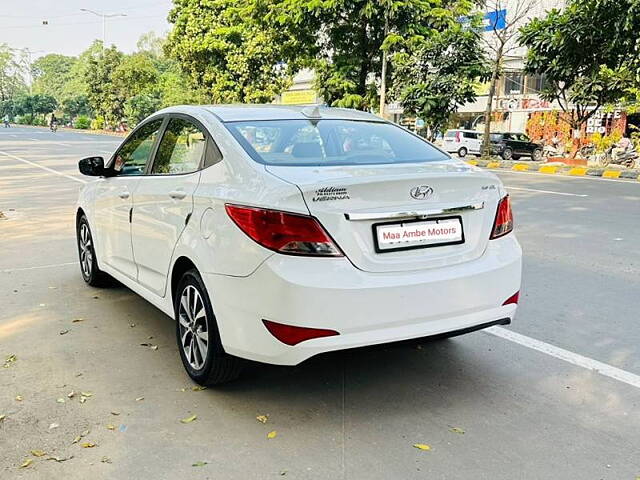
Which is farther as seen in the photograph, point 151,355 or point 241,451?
point 151,355

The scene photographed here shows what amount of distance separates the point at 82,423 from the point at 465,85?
72.4ft

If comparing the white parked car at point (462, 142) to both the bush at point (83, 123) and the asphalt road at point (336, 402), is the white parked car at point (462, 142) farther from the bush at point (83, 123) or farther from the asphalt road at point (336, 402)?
the bush at point (83, 123)

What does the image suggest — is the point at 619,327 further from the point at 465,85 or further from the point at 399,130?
the point at 465,85

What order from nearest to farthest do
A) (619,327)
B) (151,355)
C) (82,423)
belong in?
1. (82,423)
2. (151,355)
3. (619,327)

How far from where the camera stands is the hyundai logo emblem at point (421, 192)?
304 centimetres

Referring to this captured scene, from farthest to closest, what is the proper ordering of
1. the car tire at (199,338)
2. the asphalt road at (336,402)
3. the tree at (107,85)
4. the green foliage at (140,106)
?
1. the tree at (107,85)
2. the green foliage at (140,106)
3. the car tire at (199,338)
4. the asphalt road at (336,402)

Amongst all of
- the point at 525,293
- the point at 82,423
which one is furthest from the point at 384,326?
the point at 525,293

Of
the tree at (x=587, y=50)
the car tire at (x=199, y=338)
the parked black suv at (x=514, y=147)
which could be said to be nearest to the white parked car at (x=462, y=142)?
the parked black suv at (x=514, y=147)

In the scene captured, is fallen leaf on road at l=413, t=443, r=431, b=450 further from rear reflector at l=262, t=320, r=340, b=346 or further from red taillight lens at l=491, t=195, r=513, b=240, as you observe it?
red taillight lens at l=491, t=195, r=513, b=240

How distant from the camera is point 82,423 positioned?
3055 millimetres

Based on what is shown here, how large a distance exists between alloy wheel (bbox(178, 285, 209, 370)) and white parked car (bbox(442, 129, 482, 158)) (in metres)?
26.0

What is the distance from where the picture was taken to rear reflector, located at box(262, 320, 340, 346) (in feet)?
9.41

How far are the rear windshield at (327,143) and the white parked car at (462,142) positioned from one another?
82.7ft

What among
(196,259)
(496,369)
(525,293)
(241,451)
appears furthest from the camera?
(525,293)
